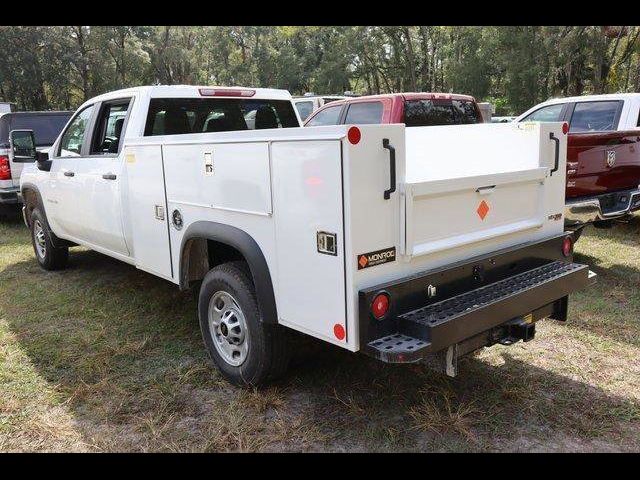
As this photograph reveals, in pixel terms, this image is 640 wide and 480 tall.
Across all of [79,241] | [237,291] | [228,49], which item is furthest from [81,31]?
[237,291]

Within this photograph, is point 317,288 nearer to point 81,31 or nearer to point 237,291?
point 237,291

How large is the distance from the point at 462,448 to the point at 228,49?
1729 inches

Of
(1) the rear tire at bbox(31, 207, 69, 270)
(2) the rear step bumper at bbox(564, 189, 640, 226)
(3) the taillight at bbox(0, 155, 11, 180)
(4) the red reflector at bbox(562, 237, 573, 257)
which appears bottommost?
(1) the rear tire at bbox(31, 207, 69, 270)

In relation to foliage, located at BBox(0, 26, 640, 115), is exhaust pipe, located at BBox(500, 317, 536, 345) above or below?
below

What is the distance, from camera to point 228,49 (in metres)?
43.4

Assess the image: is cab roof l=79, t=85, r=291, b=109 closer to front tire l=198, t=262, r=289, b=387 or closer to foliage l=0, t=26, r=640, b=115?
front tire l=198, t=262, r=289, b=387

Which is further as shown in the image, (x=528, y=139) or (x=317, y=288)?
(x=528, y=139)

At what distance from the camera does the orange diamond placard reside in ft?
11.1

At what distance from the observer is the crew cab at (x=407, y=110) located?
8.19m

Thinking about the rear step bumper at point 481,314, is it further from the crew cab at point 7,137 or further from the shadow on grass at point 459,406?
the crew cab at point 7,137

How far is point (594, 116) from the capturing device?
7879mm

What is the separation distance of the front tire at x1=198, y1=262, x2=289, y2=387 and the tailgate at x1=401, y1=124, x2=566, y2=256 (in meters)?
1.05

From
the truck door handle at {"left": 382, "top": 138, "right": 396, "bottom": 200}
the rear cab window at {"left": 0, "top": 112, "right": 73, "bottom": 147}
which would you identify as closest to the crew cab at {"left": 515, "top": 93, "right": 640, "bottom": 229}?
the truck door handle at {"left": 382, "top": 138, "right": 396, "bottom": 200}

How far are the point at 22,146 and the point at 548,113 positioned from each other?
278 inches
